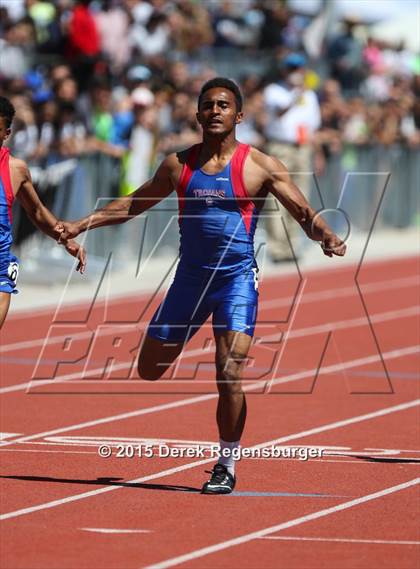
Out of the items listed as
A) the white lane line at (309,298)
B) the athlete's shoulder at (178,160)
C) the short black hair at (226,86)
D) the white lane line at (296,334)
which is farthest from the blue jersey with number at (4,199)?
the white lane line at (309,298)

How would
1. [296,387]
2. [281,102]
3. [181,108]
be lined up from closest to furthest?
1. [296,387]
2. [281,102]
3. [181,108]

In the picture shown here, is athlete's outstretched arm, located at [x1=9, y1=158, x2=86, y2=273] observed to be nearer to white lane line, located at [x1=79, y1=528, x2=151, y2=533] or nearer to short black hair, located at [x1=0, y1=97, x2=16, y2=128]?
short black hair, located at [x1=0, y1=97, x2=16, y2=128]

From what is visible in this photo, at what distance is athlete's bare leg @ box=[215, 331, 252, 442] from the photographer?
8453mm

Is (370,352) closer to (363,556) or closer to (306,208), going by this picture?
(306,208)

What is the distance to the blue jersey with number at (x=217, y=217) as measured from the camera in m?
8.61

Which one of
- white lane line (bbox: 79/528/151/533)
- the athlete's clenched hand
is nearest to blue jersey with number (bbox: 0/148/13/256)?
the athlete's clenched hand

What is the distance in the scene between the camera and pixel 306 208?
862 centimetres

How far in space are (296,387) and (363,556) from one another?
5.66 meters

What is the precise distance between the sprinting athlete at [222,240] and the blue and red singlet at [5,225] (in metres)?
0.88

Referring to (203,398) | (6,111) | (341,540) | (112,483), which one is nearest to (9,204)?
(6,111)

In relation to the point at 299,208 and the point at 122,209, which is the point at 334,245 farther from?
the point at 122,209

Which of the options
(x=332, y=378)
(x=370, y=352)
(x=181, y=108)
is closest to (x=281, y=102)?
(x=181, y=108)

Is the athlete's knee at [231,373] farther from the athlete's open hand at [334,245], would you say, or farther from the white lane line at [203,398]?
the white lane line at [203,398]

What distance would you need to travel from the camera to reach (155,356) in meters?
8.91
